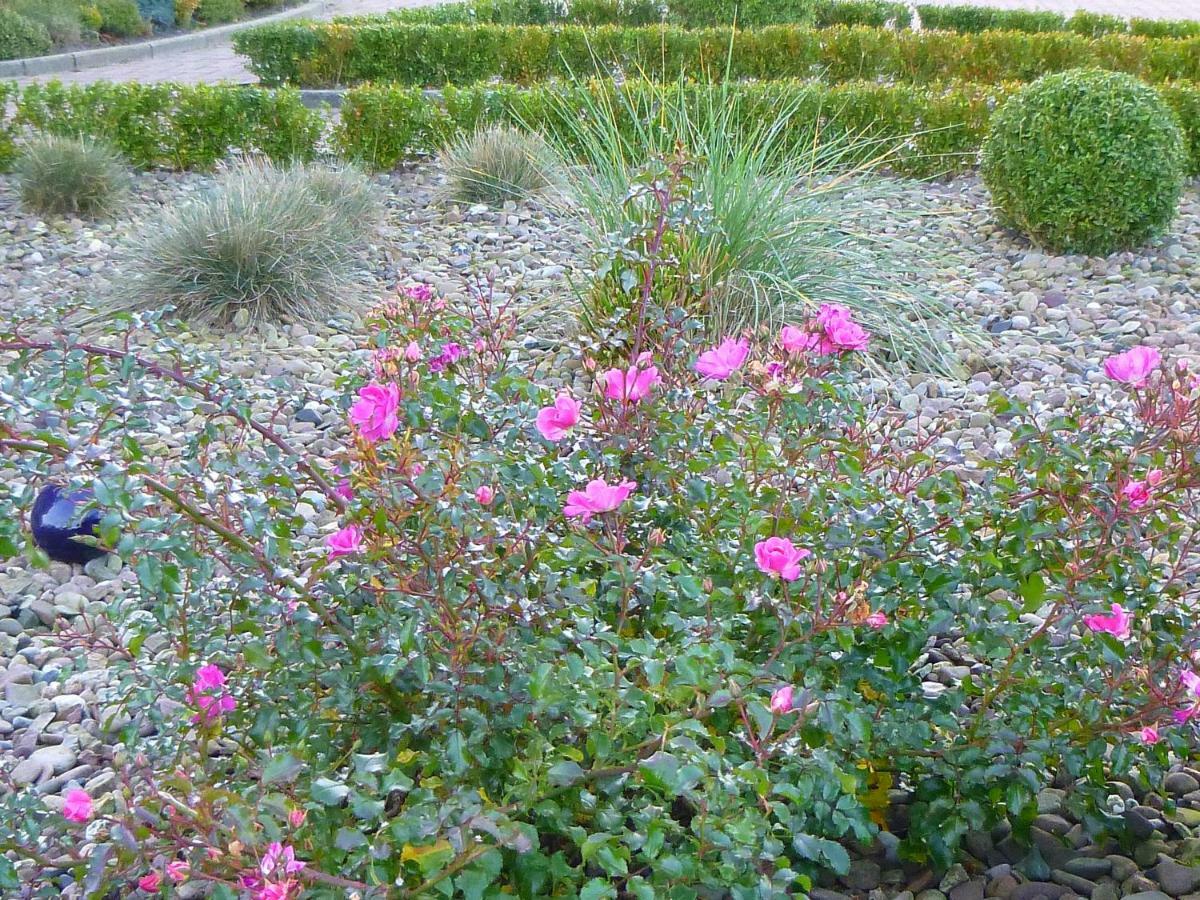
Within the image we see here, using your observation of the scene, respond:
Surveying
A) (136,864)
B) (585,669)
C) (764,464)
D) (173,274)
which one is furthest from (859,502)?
(173,274)

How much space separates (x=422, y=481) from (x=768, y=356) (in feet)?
2.69

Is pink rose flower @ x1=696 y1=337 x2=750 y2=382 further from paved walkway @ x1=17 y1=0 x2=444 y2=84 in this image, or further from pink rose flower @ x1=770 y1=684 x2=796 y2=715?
paved walkway @ x1=17 y1=0 x2=444 y2=84

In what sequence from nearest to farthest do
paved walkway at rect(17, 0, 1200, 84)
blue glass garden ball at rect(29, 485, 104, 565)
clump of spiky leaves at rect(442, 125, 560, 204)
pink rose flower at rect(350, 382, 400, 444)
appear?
1. pink rose flower at rect(350, 382, 400, 444)
2. blue glass garden ball at rect(29, 485, 104, 565)
3. clump of spiky leaves at rect(442, 125, 560, 204)
4. paved walkway at rect(17, 0, 1200, 84)

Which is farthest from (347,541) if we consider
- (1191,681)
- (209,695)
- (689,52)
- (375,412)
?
(689,52)

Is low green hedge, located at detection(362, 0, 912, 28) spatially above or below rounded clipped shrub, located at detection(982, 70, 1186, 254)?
above

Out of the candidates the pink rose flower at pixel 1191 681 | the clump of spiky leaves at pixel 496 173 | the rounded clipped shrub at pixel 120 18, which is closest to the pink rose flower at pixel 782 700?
the pink rose flower at pixel 1191 681

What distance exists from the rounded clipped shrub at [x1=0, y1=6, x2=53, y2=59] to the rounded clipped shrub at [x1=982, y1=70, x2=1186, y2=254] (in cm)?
1123

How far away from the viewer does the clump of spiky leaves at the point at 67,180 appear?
5.28 meters

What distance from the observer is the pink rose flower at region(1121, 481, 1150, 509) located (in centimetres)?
145

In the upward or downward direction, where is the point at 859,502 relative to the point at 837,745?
upward

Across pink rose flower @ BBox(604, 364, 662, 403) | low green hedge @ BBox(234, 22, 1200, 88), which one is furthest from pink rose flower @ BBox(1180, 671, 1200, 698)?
low green hedge @ BBox(234, 22, 1200, 88)

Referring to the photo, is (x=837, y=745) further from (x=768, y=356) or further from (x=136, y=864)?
(x=136, y=864)

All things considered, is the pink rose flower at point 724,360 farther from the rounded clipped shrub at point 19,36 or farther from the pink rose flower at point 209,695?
the rounded clipped shrub at point 19,36

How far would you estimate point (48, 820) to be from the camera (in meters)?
1.36
